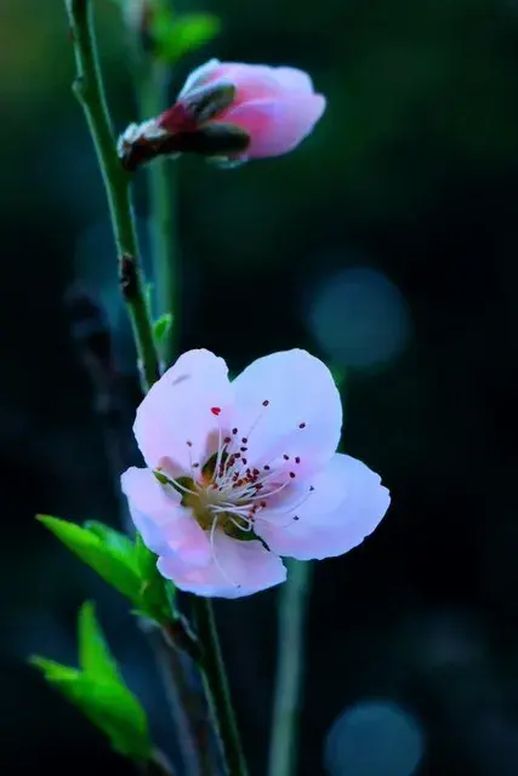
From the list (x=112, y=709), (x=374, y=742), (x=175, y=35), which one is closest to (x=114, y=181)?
Result: (x=112, y=709)

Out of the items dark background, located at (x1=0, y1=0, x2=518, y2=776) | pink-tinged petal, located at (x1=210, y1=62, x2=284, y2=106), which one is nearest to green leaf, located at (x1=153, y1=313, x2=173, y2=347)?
pink-tinged petal, located at (x1=210, y1=62, x2=284, y2=106)

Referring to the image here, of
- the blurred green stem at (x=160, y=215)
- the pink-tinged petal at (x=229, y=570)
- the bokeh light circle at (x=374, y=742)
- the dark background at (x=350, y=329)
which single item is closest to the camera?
the pink-tinged petal at (x=229, y=570)

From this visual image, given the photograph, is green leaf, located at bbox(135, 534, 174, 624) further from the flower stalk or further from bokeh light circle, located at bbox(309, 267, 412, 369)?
bokeh light circle, located at bbox(309, 267, 412, 369)

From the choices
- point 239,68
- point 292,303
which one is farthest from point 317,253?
point 239,68

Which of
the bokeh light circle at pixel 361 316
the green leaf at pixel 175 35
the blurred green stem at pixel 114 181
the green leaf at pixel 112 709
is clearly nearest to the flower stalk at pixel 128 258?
the blurred green stem at pixel 114 181

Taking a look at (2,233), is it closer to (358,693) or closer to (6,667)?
(6,667)

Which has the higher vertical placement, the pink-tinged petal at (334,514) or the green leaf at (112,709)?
the pink-tinged petal at (334,514)

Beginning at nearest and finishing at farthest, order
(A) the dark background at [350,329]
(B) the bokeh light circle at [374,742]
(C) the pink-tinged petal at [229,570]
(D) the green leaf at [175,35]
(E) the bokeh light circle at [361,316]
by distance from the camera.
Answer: (C) the pink-tinged petal at [229,570] < (D) the green leaf at [175,35] < (B) the bokeh light circle at [374,742] < (A) the dark background at [350,329] < (E) the bokeh light circle at [361,316]

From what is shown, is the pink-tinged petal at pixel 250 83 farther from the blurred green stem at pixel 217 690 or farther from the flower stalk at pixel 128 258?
the blurred green stem at pixel 217 690
